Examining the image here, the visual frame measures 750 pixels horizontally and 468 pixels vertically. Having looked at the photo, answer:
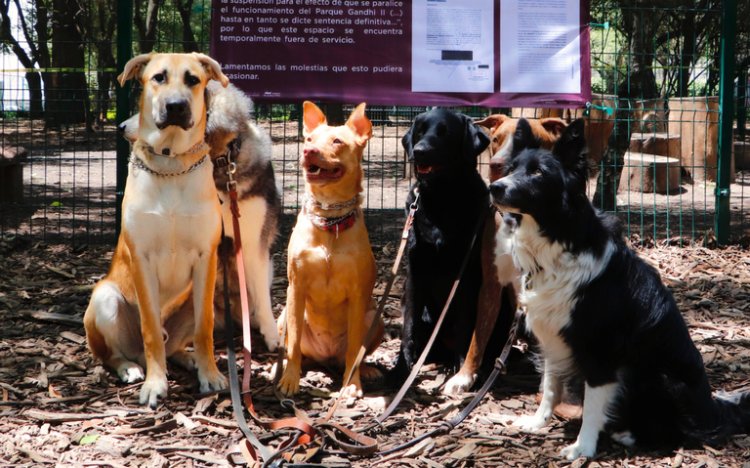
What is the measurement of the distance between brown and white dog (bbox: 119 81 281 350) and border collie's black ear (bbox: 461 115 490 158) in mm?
1411

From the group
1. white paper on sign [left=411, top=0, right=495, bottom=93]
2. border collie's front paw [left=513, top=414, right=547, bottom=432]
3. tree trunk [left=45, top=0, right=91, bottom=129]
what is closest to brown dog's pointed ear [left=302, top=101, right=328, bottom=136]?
border collie's front paw [left=513, top=414, right=547, bottom=432]

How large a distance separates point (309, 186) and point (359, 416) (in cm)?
129

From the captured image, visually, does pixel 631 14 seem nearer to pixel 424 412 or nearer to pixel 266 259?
pixel 266 259

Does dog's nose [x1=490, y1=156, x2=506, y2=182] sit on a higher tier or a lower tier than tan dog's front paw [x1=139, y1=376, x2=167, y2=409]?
higher

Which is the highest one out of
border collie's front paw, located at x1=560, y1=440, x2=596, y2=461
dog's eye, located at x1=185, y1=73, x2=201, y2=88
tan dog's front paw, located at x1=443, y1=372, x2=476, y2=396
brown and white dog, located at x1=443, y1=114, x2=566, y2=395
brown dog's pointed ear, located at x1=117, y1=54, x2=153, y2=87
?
brown dog's pointed ear, located at x1=117, y1=54, x2=153, y2=87

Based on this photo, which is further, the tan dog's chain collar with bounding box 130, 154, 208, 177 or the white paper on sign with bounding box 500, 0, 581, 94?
the white paper on sign with bounding box 500, 0, 581, 94

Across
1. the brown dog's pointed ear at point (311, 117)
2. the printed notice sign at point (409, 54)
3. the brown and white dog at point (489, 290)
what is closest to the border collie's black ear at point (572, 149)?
the brown and white dog at point (489, 290)

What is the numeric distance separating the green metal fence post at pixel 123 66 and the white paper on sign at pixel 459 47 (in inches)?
104

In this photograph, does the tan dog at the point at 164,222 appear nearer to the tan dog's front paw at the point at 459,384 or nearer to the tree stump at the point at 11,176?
the tan dog's front paw at the point at 459,384

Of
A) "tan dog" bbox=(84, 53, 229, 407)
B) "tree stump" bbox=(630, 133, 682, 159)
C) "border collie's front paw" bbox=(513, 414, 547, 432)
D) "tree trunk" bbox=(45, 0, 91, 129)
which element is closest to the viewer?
"border collie's front paw" bbox=(513, 414, 547, 432)

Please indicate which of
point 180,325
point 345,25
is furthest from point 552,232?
point 345,25

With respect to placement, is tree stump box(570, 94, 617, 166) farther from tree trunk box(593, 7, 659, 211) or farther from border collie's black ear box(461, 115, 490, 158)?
border collie's black ear box(461, 115, 490, 158)

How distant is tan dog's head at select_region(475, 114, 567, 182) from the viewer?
183 inches

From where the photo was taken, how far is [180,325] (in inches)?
192
